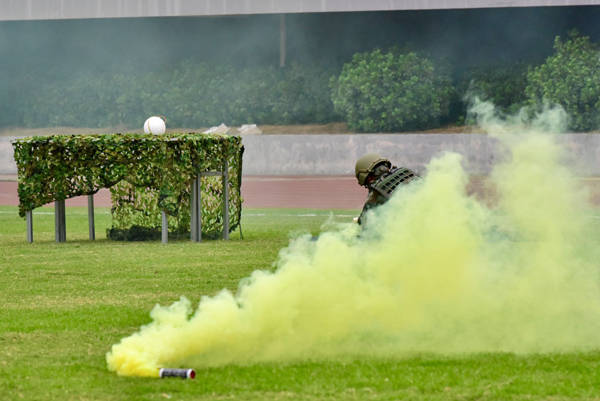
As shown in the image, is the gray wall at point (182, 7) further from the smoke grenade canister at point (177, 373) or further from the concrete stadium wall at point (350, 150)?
the smoke grenade canister at point (177, 373)

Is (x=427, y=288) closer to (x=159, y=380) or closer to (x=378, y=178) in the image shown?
(x=378, y=178)

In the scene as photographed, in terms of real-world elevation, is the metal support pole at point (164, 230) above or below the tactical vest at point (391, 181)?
below

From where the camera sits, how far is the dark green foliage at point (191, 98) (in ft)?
131

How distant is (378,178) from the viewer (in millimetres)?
9555

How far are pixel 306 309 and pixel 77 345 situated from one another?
178 centimetres

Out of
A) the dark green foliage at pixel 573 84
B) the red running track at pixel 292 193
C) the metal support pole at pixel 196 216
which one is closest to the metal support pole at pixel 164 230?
the metal support pole at pixel 196 216

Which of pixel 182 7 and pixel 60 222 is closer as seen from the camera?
pixel 60 222

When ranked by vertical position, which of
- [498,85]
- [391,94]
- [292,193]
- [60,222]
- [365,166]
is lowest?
[292,193]

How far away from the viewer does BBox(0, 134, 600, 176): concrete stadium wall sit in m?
33.4

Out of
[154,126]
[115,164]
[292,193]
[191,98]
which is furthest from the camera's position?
[191,98]

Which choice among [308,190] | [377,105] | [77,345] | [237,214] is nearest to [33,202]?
[237,214]

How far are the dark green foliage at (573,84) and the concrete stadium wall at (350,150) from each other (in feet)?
8.74

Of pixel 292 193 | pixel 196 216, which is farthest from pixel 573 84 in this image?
pixel 196 216

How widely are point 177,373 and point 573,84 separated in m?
31.4
